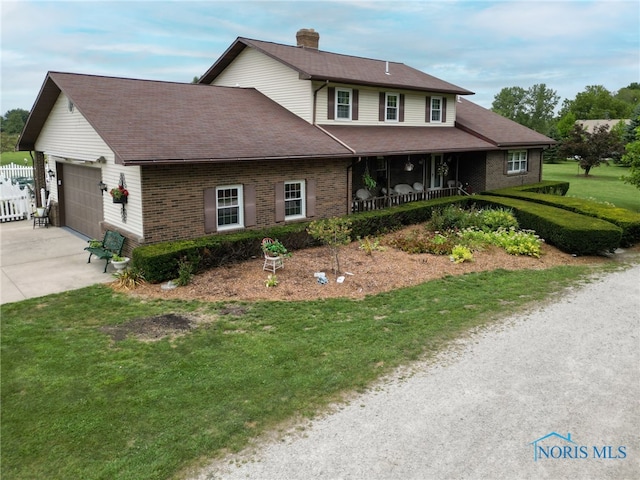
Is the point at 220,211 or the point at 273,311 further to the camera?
the point at 220,211

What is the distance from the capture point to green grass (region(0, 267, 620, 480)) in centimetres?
555

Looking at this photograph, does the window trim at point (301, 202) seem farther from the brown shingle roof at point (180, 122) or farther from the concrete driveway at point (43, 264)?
the concrete driveway at point (43, 264)

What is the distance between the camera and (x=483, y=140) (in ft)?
78.6

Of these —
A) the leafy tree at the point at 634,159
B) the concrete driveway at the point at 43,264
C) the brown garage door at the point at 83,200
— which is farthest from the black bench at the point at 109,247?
the leafy tree at the point at 634,159

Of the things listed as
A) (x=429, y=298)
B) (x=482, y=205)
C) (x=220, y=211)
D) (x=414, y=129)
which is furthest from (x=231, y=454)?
(x=414, y=129)

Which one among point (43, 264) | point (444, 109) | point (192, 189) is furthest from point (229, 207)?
point (444, 109)

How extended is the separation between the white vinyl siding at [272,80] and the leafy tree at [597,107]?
3594 inches

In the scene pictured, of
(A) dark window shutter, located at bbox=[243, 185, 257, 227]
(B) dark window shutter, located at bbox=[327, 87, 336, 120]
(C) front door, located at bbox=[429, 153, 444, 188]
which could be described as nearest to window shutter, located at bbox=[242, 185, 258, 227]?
(A) dark window shutter, located at bbox=[243, 185, 257, 227]

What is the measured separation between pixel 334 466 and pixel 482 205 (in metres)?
17.0

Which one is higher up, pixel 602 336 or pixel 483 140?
pixel 483 140

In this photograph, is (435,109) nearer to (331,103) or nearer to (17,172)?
(331,103)

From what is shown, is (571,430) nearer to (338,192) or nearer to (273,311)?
(273,311)

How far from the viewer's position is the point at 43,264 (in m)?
13.5

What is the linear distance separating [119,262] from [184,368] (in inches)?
247
